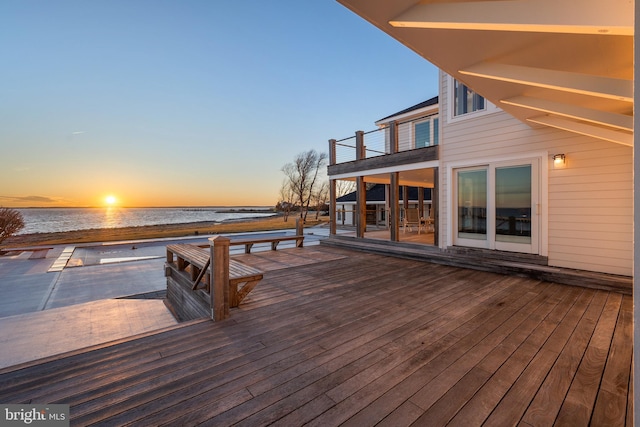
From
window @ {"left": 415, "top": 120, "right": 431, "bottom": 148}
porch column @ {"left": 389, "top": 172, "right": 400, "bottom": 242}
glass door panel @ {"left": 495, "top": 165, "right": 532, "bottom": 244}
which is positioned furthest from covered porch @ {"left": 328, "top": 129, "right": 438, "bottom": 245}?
window @ {"left": 415, "top": 120, "right": 431, "bottom": 148}

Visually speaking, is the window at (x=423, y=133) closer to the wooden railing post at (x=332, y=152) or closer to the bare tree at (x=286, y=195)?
the wooden railing post at (x=332, y=152)

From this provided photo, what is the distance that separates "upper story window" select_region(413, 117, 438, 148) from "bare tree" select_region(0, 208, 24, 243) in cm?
1853

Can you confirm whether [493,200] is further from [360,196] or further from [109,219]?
[109,219]

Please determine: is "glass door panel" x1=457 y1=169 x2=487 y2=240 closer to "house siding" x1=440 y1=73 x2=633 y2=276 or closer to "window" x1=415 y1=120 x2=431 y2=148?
"house siding" x1=440 y1=73 x2=633 y2=276

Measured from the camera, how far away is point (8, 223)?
1148 centimetres

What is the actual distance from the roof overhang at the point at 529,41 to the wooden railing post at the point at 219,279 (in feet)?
8.74

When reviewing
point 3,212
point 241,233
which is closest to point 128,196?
point 3,212

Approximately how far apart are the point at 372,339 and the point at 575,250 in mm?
4779

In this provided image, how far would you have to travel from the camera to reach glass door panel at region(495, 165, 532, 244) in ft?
17.4

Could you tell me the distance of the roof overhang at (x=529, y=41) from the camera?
57.6 inches

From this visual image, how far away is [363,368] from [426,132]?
Result: 10.8 meters

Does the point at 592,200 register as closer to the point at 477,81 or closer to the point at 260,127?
the point at 477,81

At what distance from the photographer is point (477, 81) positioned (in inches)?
117

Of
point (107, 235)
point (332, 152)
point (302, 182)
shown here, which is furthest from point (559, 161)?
point (302, 182)
